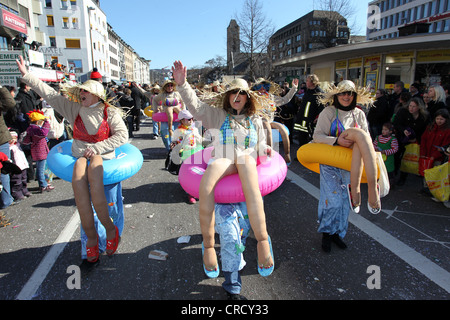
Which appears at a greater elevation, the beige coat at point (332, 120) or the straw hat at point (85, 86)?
the straw hat at point (85, 86)

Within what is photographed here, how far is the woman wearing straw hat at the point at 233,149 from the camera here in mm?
2480

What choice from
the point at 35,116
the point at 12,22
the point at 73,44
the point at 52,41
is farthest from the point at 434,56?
the point at 52,41

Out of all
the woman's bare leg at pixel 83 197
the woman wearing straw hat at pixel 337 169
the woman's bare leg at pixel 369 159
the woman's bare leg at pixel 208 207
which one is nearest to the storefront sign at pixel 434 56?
the woman wearing straw hat at pixel 337 169

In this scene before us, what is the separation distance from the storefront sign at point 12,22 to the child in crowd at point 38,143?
20.4 metres

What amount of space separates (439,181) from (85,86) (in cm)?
557

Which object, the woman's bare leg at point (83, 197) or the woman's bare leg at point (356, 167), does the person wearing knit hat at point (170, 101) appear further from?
the woman's bare leg at point (356, 167)

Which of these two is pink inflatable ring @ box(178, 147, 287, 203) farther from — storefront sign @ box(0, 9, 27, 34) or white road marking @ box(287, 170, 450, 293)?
storefront sign @ box(0, 9, 27, 34)

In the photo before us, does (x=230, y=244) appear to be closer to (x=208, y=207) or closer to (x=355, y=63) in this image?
(x=208, y=207)

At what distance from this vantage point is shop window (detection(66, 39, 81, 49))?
47438 millimetres

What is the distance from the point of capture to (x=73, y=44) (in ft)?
157

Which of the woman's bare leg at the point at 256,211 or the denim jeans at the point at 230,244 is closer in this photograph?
the woman's bare leg at the point at 256,211

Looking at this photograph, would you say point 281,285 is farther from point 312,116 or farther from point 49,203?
point 312,116

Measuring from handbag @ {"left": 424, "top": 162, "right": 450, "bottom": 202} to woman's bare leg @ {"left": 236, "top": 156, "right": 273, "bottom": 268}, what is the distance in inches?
156

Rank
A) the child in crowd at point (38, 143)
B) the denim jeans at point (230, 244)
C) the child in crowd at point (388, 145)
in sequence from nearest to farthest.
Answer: the denim jeans at point (230, 244) → the child in crowd at point (38, 143) → the child in crowd at point (388, 145)
